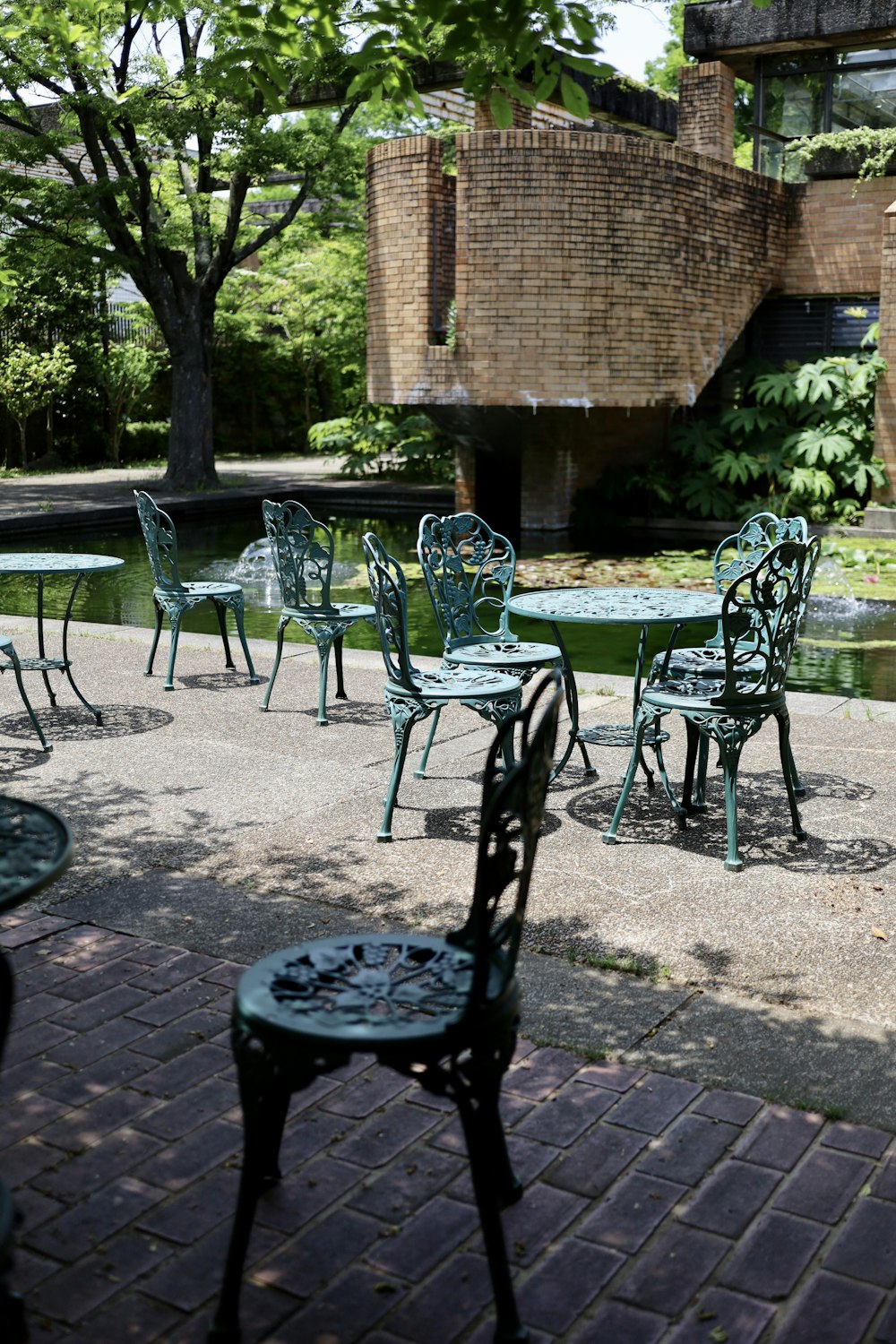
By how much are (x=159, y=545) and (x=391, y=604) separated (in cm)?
325

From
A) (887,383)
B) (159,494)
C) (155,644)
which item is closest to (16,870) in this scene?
(155,644)

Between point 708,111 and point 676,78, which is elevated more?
point 676,78

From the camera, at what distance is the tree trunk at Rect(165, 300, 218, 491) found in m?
22.3

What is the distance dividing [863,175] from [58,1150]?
60.0 feet

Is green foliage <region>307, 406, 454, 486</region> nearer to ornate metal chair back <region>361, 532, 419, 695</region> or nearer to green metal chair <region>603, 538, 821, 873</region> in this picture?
ornate metal chair back <region>361, 532, 419, 695</region>

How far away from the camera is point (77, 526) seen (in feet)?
59.7

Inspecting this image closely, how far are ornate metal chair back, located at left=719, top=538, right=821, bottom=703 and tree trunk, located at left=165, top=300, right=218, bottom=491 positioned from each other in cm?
1805

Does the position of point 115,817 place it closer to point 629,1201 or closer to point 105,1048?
point 105,1048

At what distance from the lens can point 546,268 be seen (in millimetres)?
15688

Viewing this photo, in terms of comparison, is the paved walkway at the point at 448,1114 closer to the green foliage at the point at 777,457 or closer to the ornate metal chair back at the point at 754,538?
the ornate metal chair back at the point at 754,538

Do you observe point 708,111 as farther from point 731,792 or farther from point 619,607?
point 731,792

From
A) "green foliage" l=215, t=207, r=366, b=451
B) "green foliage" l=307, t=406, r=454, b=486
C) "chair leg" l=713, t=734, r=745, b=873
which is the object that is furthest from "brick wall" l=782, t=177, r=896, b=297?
"chair leg" l=713, t=734, r=745, b=873

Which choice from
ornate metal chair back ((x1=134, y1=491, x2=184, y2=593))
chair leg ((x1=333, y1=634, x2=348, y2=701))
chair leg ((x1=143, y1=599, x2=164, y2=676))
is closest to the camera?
chair leg ((x1=333, y1=634, x2=348, y2=701))

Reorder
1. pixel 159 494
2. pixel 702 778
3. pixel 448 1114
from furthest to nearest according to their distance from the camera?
pixel 159 494
pixel 702 778
pixel 448 1114
